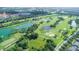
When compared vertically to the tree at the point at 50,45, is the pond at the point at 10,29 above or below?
above

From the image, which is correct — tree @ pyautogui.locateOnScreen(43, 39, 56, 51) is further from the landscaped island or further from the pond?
the pond

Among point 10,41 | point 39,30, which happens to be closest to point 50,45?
point 39,30

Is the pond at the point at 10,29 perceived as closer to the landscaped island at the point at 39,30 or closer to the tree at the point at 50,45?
the landscaped island at the point at 39,30

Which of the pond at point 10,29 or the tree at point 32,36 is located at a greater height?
the pond at point 10,29

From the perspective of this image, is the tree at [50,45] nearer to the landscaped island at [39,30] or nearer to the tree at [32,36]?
the landscaped island at [39,30]

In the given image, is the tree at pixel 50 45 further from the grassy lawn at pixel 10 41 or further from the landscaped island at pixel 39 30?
the grassy lawn at pixel 10 41

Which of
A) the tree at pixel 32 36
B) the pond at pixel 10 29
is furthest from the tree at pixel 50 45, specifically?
the pond at pixel 10 29

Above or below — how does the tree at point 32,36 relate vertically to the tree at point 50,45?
above

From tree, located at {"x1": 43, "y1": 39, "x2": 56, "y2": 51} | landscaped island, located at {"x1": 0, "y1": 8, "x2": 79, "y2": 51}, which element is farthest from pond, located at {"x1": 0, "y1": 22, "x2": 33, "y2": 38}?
tree, located at {"x1": 43, "y1": 39, "x2": 56, "y2": 51}

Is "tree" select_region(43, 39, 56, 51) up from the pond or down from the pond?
down

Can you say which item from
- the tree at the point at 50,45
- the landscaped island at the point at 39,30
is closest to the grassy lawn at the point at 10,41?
the landscaped island at the point at 39,30

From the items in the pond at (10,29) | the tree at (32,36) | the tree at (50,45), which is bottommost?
the tree at (50,45)
